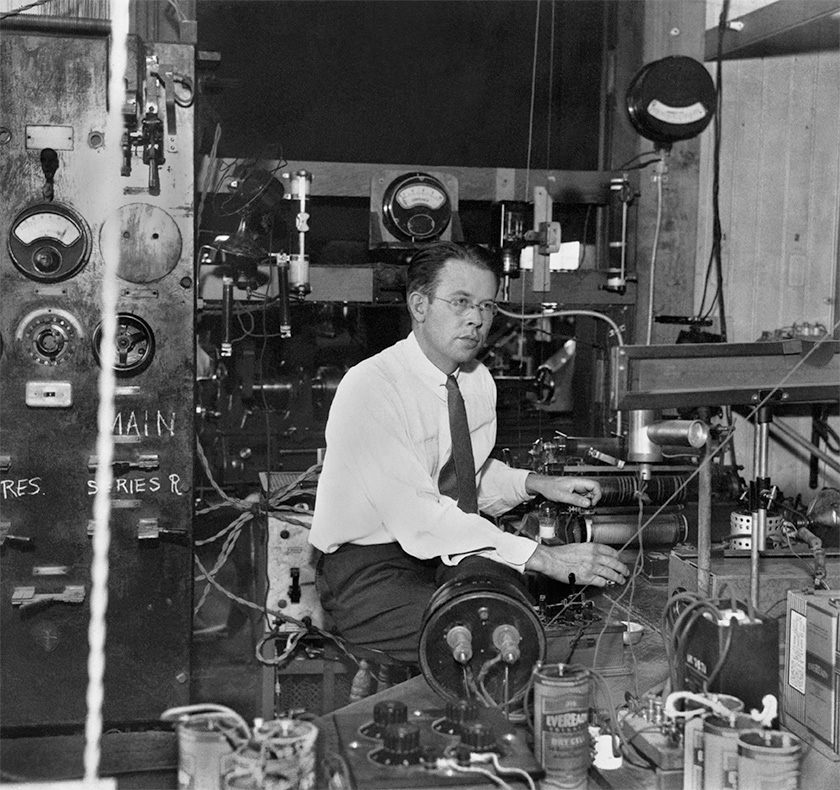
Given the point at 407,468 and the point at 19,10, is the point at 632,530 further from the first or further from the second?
the point at 19,10

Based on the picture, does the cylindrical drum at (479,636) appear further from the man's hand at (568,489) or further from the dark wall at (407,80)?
the dark wall at (407,80)

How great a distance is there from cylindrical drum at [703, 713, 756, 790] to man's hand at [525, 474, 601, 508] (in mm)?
1223

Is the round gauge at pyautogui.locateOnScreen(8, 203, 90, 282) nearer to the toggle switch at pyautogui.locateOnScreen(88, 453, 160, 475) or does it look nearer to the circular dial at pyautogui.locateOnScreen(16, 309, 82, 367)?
the circular dial at pyautogui.locateOnScreen(16, 309, 82, 367)

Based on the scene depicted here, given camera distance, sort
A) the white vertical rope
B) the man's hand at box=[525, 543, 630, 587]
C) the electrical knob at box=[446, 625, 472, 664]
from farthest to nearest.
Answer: the white vertical rope
the man's hand at box=[525, 543, 630, 587]
the electrical knob at box=[446, 625, 472, 664]

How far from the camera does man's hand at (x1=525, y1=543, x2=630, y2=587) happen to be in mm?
2533

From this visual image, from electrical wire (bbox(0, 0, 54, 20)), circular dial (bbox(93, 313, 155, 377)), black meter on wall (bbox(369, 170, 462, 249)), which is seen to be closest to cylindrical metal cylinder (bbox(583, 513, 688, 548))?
black meter on wall (bbox(369, 170, 462, 249))

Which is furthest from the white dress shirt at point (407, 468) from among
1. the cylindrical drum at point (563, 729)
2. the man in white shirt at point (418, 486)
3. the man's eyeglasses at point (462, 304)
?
the cylindrical drum at point (563, 729)

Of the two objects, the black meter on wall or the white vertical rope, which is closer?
the white vertical rope

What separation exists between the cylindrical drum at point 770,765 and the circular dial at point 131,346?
240 centimetres

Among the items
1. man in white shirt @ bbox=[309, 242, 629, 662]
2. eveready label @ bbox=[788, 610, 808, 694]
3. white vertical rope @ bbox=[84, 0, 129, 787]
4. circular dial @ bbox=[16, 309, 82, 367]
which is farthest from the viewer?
circular dial @ bbox=[16, 309, 82, 367]

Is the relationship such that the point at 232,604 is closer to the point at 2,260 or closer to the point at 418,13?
the point at 2,260

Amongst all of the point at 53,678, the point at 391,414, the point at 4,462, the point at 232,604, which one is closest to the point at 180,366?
the point at 4,462

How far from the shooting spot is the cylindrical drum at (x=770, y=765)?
1.62 metres

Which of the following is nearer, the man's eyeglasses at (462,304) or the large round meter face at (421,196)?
the man's eyeglasses at (462,304)
